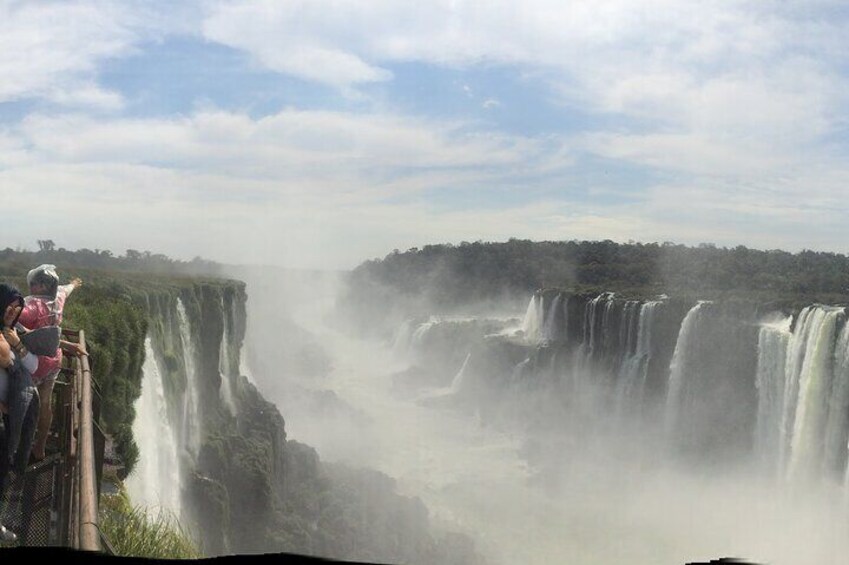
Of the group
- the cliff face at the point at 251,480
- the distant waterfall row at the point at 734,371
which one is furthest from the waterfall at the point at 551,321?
the cliff face at the point at 251,480

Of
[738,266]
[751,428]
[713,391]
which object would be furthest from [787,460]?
[738,266]

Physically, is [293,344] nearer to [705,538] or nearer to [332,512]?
[332,512]

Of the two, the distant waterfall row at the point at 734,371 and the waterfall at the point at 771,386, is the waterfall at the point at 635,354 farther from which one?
the waterfall at the point at 771,386

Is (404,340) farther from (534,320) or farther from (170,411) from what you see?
(170,411)

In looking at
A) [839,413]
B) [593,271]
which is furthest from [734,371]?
[593,271]

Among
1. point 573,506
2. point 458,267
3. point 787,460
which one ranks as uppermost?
point 458,267

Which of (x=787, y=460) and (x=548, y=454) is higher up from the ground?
(x=787, y=460)
